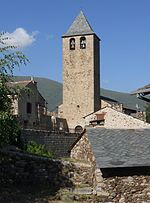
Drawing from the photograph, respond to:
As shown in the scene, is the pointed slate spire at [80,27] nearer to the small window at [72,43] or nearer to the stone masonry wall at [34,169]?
the small window at [72,43]

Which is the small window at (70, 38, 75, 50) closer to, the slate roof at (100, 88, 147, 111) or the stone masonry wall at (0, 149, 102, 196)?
the slate roof at (100, 88, 147, 111)

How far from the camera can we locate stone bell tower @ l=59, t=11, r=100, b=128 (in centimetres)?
5716

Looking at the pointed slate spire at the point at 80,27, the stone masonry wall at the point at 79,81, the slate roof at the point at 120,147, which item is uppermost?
the pointed slate spire at the point at 80,27

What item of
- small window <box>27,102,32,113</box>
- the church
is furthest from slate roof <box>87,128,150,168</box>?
the church

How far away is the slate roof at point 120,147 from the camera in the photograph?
40.8 feet

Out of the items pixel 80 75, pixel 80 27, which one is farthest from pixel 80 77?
pixel 80 27

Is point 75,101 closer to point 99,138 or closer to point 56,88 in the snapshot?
point 99,138

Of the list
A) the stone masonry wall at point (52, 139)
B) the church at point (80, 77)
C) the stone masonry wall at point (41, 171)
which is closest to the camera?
the stone masonry wall at point (41, 171)

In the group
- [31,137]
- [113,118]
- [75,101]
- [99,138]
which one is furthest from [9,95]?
[75,101]

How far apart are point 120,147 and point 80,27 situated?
48.9 meters

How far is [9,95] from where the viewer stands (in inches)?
573

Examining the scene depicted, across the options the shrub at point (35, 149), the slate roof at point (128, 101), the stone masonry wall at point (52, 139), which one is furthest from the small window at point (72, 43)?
the shrub at point (35, 149)

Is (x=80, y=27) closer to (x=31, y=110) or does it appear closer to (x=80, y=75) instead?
(x=80, y=75)

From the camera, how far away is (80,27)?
2402 inches
